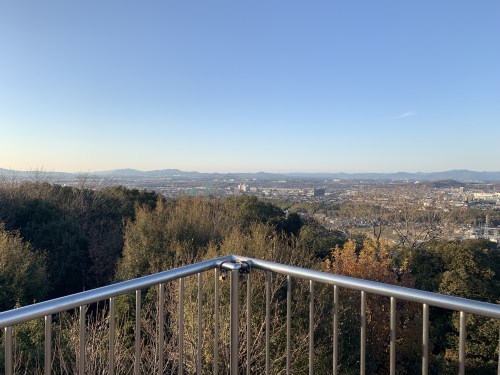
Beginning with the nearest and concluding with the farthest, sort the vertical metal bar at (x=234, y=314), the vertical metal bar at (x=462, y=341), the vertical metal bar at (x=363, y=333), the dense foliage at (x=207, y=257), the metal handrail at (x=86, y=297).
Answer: the metal handrail at (x=86, y=297), the vertical metal bar at (x=462, y=341), the vertical metal bar at (x=363, y=333), the vertical metal bar at (x=234, y=314), the dense foliage at (x=207, y=257)

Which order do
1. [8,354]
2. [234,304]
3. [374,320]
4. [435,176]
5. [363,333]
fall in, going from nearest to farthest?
[8,354], [363,333], [234,304], [374,320], [435,176]

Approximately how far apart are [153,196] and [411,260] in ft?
50.8

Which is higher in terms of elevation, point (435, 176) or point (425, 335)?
point (435, 176)

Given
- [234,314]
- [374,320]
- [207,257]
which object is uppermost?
[234,314]

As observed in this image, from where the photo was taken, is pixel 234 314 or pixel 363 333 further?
pixel 234 314

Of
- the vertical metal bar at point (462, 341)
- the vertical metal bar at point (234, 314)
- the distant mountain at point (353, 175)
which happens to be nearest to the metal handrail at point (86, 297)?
the vertical metal bar at point (234, 314)

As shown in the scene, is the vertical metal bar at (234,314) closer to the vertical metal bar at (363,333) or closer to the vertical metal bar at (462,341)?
the vertical metal bar at (363,333)

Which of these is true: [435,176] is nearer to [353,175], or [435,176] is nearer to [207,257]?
[353,175]

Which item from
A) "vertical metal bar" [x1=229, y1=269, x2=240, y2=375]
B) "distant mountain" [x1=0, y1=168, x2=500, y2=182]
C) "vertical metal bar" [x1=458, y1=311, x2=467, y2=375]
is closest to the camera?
"vertical metal bar" [x1=458, y1=311, x2=467, y2=375]

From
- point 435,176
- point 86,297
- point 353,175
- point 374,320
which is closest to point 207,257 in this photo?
point 374,320

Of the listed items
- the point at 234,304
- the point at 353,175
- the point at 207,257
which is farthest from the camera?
the point at 353,175

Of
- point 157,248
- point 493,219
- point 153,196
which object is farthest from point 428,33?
point 153,196

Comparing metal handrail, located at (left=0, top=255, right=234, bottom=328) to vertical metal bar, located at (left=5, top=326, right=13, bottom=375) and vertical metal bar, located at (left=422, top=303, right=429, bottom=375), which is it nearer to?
vertical metal bar, located at (left=5, top=326, right=13, bottom=375)

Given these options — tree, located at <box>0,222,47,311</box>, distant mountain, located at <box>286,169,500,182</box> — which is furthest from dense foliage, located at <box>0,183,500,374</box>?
distant mountain, located at <box>286,169,500,182</box>
